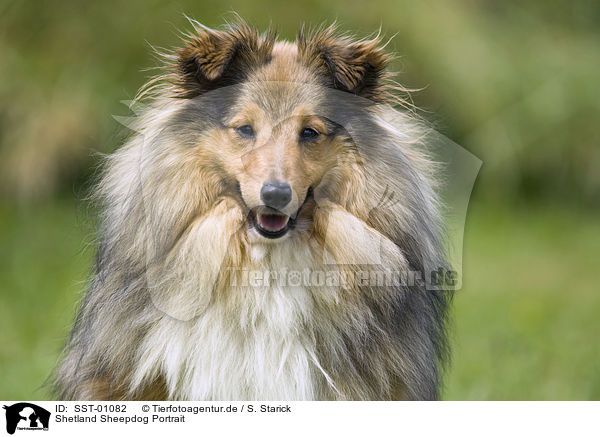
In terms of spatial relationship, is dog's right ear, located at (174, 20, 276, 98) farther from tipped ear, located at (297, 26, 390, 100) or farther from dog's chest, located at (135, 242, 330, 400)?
dog's chest, located at (135, 242, 330, 400)

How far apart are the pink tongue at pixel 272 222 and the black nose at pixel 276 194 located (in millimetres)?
80

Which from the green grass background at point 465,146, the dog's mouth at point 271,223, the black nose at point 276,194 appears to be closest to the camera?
the black nose at point 276,194

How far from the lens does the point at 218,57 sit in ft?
8.33

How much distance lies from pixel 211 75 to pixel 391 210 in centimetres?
71

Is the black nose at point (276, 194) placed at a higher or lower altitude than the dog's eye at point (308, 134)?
lower

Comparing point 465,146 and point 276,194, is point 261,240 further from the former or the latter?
point 465,146

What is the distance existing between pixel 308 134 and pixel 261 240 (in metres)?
0.36

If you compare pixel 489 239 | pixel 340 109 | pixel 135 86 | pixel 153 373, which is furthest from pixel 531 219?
pixel 153 373

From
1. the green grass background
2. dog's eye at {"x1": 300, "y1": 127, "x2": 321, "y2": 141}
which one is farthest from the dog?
the green grass background

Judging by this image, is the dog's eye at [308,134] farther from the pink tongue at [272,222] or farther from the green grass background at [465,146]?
the green grass background at [465,146]

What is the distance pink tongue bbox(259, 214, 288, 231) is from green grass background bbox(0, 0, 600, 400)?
951 millimetres

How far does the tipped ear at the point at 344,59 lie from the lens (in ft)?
8.45
